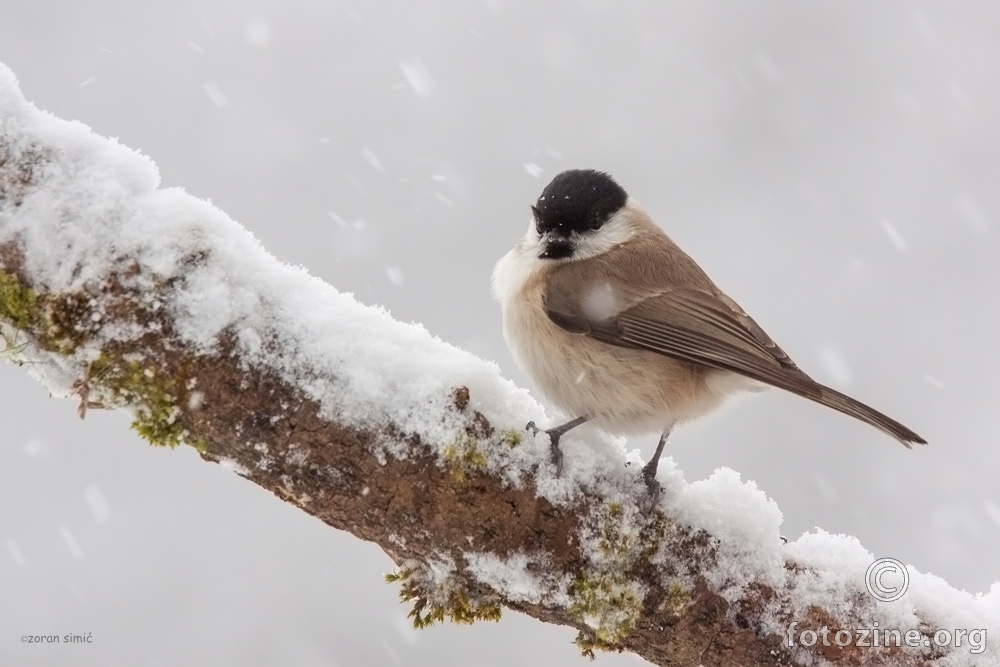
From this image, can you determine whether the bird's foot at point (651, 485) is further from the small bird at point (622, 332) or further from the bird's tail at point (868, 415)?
the bird's tail at point (868, 415)

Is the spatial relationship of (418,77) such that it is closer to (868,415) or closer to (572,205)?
(572,205)

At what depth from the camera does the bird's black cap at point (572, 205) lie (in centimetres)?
377

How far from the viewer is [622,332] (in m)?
3.33

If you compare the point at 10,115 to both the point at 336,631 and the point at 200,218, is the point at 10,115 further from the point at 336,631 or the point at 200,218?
the point at 336,631

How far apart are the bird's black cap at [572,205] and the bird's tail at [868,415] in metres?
1.28

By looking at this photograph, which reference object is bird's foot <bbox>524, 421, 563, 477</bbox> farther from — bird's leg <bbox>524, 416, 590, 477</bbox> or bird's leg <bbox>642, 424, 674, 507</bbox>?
bird's leg <bbox>642, 424, 674, 507</bbox>

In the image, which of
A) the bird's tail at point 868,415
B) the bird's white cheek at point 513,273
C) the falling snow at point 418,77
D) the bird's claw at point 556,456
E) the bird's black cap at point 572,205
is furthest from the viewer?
the falling snow at point 418,77

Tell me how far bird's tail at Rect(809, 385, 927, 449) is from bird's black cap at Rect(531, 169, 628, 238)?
1278mm

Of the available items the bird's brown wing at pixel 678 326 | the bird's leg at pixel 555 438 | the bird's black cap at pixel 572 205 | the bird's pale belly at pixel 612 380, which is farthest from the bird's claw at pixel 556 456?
the bird's black cap at pixel 572 205

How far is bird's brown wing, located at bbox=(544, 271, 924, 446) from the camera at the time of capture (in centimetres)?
320

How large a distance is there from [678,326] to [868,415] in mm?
795

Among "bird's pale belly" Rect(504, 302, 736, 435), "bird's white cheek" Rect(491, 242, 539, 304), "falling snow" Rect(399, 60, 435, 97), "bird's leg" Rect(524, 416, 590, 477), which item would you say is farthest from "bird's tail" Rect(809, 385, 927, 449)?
"falling snow" Rect(399, 60, 435, 97)

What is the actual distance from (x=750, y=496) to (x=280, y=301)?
1.57 meters

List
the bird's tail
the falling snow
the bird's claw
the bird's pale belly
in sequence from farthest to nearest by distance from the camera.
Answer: the falling snow → the bird's pale belly → the bird's tail → the bird's claw
